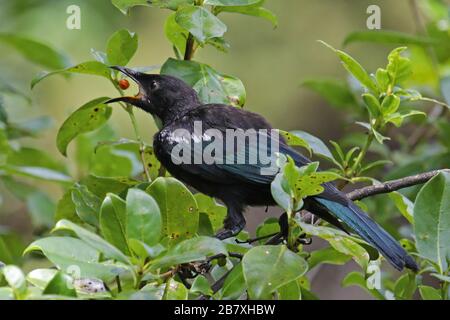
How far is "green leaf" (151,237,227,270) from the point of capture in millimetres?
2346

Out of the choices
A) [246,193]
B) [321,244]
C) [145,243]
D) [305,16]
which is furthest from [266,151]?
[305,16]

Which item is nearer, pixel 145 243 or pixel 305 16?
pixel 145 243

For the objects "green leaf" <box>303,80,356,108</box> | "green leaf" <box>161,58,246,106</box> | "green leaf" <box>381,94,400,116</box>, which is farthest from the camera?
"green leaf" <box>303,80,356,108</box>

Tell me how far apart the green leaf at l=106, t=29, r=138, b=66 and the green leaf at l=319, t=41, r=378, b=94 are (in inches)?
35.0

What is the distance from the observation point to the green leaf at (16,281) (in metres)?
2.24

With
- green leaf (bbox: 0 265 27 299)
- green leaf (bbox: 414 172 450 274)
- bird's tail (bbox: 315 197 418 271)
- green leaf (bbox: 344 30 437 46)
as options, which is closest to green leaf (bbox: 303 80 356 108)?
green leaf (bbox: 344 30 437 46)

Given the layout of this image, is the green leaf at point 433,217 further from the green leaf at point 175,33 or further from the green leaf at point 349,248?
the green leaf at point 175,33

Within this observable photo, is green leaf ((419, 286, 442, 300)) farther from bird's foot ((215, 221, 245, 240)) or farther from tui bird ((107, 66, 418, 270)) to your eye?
bird's foot ((215, 221, 245, 240))

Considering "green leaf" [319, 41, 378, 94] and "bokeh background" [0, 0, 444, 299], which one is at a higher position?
"green leaf" [319, 41, 378, 94]

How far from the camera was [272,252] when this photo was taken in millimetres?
2518

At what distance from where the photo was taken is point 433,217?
294 centimetres

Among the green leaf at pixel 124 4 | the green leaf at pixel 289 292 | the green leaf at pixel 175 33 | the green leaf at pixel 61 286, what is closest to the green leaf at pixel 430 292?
the green leaf at pixel 289 292
